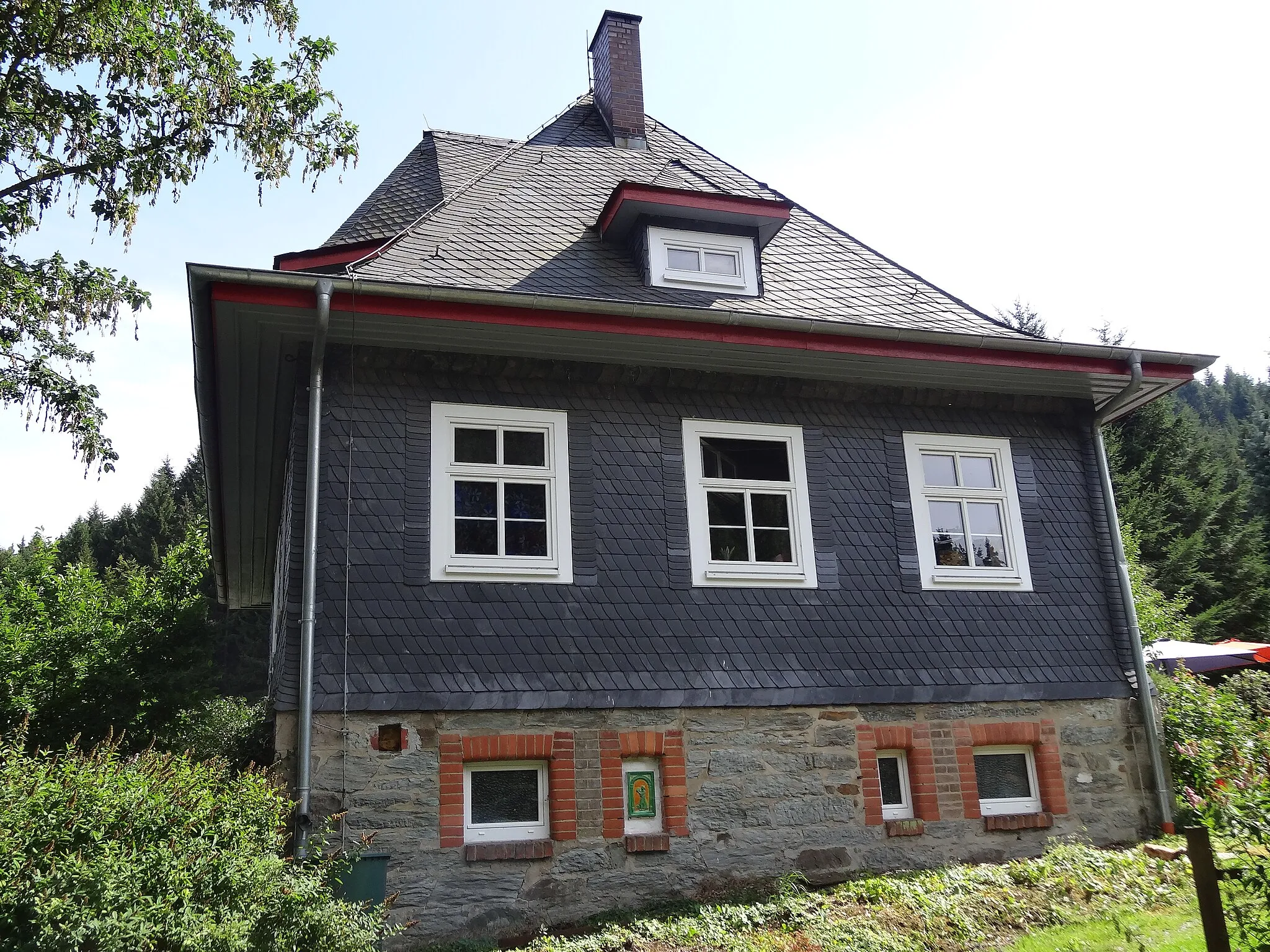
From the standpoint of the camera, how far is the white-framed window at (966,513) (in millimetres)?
9695

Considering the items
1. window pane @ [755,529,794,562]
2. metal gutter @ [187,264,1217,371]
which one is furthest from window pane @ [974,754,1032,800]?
metal gutter @ [187,264,1217,371]

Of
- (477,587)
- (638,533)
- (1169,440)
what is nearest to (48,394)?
(477,587)

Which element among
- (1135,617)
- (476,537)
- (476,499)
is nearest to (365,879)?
(476,537)

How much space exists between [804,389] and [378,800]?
17.3 ft

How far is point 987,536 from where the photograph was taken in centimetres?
998

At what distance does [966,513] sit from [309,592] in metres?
6.15

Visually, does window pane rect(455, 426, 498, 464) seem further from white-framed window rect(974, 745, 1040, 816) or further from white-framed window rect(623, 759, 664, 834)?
white-framed window rect(974, 745, 1040, 816)

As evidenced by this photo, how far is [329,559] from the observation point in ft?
26.0

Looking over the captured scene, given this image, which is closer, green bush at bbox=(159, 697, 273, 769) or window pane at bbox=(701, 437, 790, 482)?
green bush at bbox=(159, 697, 273, 769)

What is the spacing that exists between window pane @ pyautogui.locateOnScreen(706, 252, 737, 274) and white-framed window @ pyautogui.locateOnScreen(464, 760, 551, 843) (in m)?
5.18

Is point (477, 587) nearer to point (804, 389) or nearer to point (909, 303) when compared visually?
point (804, 389)

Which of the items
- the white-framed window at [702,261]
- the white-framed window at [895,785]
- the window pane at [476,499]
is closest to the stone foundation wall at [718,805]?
the white-framed window at [895,785]

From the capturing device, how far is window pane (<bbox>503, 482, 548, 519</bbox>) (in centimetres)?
858

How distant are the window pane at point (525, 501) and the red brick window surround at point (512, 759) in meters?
1.82
